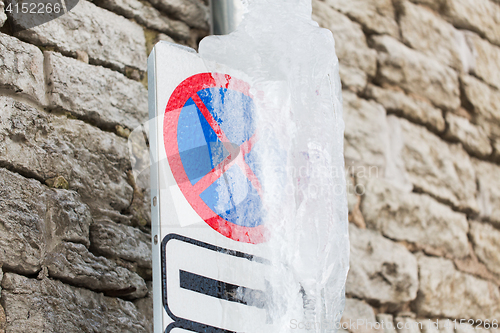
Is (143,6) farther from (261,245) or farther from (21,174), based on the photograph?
Result: (261,245)

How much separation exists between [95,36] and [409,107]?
90 centimetres

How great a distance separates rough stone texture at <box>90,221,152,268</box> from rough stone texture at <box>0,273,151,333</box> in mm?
66

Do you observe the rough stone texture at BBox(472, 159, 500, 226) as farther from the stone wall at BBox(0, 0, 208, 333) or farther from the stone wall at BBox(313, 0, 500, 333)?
the stone wall at BBox(0, 0, 208, 333)

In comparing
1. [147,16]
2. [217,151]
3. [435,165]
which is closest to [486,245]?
[435,165]

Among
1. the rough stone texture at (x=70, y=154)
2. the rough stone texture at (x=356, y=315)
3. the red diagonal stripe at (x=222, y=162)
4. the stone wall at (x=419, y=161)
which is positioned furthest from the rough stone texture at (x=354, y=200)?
the rough stone texture at (x=70, y=154)

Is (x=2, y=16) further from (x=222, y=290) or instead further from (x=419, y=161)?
(x=419, y=161)

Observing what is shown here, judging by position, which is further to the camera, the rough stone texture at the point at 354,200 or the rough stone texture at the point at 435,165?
the rough stone texture at the point at 435,165

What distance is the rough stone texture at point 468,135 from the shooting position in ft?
4.27

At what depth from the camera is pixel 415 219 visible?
3.72 feet

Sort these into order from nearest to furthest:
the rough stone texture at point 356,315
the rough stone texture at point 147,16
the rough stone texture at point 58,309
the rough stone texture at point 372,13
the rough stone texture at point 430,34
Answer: the rough stone texture at point 58,309
the rough stone texture at point 147,16
the rough stone texture at point 356,315
the rough stone texture at point 372,13
the rough stone texture at point 430,34

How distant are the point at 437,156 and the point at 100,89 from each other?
38.3 inches

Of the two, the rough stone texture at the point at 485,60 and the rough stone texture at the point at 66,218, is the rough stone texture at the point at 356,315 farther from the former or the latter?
the rough stone texture at the point at 485,60

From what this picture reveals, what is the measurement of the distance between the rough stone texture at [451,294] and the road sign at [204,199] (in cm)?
66

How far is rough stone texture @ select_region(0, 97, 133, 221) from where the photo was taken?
59 cm
